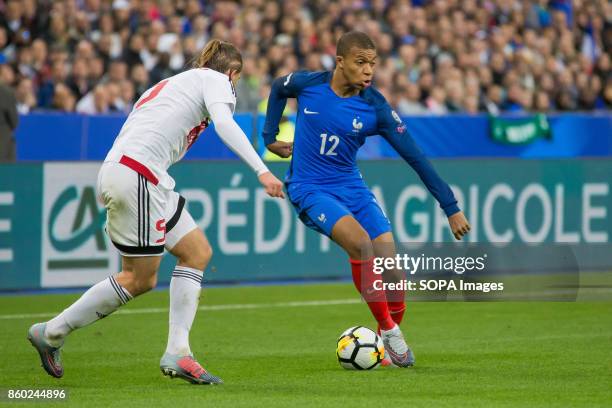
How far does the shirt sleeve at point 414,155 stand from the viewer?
9242mm

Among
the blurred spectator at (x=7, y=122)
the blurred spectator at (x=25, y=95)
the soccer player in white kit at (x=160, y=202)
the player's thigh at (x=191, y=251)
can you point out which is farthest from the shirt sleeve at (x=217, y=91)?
the blurred spectator at (x=25, y=95)

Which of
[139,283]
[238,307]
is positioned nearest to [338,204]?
[139,283]

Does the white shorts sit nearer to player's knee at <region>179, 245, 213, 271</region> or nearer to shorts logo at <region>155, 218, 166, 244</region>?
shorts logo at <region>155, 218, 166, 244</region>

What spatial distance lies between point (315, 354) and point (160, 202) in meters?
2.40

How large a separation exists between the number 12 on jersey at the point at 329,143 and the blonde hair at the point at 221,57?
1207 millimetres

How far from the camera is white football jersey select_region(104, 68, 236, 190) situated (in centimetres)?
824

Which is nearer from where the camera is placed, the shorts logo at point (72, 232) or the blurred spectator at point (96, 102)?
the shorts logo at point (72, 232)

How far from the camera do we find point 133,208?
8.18m

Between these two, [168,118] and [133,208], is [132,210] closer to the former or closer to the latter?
[133,208]

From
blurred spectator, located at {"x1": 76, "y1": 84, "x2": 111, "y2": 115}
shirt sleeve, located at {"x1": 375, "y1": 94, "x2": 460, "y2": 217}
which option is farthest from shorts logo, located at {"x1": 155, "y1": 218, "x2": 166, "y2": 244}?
blurred spectator, located at {"x1": 76, "y1": 84, "x2": 111, "y2": 115}

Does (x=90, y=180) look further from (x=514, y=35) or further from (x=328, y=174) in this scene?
(x=514, y=35)

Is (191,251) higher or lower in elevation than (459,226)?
lower

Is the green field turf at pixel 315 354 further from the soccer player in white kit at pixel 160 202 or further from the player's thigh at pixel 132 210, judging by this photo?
the player's thigh at pixel 132 210

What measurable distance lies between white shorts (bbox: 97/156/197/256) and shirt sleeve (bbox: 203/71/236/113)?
60 centimetres
